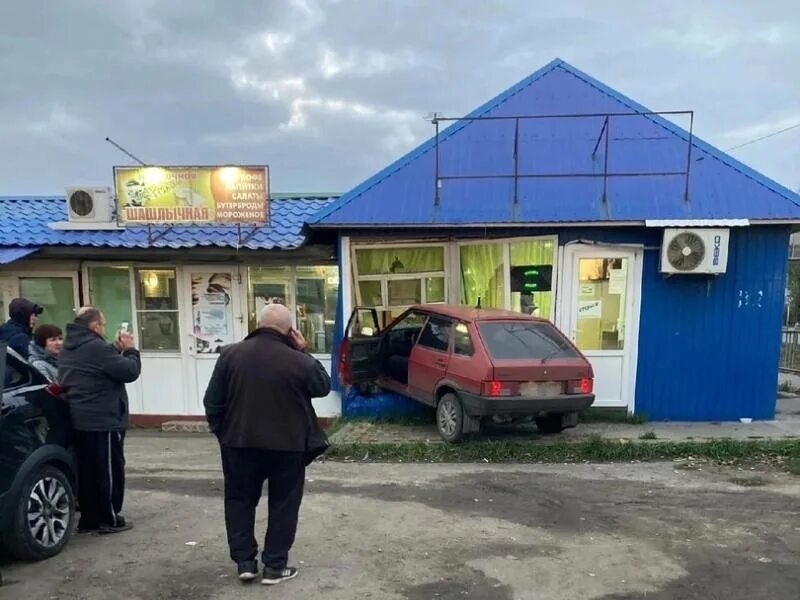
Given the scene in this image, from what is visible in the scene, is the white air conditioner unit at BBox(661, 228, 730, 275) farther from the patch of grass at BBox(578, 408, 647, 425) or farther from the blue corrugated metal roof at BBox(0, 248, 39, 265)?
the blue corrugated metal roof at BBox(0, 248, 39, 265)

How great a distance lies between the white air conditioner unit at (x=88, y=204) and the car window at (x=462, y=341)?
600 centimetres

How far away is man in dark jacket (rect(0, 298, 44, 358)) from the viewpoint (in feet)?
17.9

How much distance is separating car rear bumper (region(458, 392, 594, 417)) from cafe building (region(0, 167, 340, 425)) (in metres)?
3.27

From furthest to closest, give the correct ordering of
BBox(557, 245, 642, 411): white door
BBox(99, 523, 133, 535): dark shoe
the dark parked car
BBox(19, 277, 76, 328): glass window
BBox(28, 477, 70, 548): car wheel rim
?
BBox(19, 277, 76, 328): glass window < BBox(557, 245, 642, 411): white door < BBox(99, 523, 133, 535): dark shoe < BBox(28, 477, 70, 548): car wheel rim < the dark parked car

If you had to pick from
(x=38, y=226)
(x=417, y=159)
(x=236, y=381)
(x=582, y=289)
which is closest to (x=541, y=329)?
(x=582, y=289)

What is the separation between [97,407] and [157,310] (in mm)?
5877

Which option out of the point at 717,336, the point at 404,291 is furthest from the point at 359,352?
the point at 717,336

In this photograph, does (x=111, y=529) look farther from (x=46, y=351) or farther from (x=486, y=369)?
(x=486, y=369)

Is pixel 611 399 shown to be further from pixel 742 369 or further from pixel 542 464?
pixel 542 464

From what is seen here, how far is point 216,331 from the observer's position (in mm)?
10008

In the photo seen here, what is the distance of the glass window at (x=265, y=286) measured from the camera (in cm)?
990

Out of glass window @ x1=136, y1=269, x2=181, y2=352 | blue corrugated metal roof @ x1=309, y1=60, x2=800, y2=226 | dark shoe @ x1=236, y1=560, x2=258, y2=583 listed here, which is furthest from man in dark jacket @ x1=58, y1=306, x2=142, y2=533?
glass window @ x1=136, y1=269, x2=181, y2=352

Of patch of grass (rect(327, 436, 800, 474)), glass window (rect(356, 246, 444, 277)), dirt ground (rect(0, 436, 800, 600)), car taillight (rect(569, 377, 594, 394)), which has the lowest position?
patch of grass (rect(327, 436, 800, 474))

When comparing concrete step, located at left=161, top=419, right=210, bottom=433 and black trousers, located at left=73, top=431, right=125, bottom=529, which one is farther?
concrete step, located at left=161, top=419, right=210, bottom=433
